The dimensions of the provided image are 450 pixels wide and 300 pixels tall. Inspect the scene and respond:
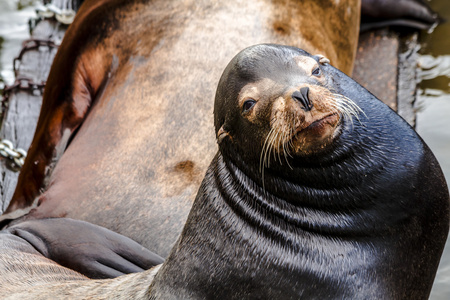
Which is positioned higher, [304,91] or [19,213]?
[304,91]

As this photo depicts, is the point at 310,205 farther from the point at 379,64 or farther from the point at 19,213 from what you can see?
the point at 379,64

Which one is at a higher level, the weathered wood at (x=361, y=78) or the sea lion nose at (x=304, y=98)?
the sea lion nose at (x=304, y=98)

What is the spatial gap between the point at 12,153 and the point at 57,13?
5.92 ft

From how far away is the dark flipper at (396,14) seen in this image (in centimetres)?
631

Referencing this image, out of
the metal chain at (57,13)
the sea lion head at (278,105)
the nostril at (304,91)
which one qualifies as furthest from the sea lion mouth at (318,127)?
the metal chain at (57,13)

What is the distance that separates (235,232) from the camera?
2.79 meters

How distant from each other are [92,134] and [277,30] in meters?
1.41

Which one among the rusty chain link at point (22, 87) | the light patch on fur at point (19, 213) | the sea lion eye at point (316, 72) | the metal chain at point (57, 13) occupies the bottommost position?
the light patch on fur at point (19, 213)

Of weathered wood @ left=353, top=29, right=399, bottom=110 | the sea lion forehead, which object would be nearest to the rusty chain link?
weathered wood @ left=353, top=29, right=399, bottom=110

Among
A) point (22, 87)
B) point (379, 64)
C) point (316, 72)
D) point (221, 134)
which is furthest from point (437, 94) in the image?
point (22, 87)

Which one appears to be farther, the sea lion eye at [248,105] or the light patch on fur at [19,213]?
the light patch on fur at [19,213]

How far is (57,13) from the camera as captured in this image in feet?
21.6

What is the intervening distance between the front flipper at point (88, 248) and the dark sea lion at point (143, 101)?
13 cm

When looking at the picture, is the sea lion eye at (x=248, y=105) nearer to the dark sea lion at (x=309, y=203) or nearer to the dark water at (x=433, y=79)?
the dark sea lion at (x=309, y=203)
